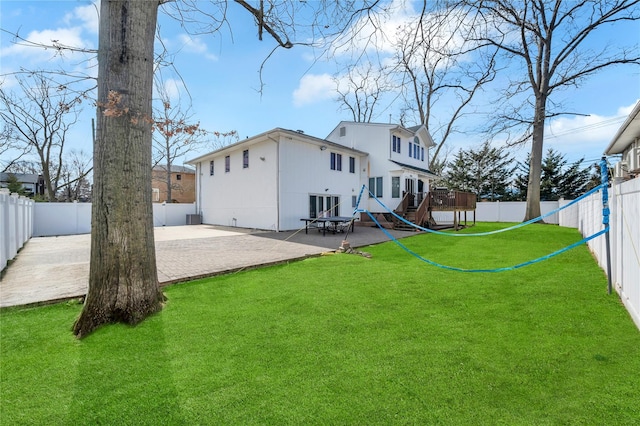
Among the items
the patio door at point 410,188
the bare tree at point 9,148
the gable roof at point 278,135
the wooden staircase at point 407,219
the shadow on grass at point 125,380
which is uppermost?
the bare tree at point 9,148

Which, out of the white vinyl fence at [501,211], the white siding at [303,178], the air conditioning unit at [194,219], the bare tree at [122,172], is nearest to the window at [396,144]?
the white siding at [303,178]

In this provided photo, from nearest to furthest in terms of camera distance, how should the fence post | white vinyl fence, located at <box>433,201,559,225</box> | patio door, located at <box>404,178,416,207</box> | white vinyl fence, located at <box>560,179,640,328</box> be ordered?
white vinyl fence, located at <box>560,179,640,328</box> → the fence post → patio door, located at <box>404,178,416,207</box> → white vinyl fence, located at <box>433,201,559,225</box>

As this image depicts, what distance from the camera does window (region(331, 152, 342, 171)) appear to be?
17.2m

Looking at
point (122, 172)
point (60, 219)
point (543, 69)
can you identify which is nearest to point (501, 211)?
point (543, 69)

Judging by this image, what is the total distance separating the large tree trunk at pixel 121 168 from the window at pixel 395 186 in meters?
16.5

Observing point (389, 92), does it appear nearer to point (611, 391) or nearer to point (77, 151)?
point (611, 391)

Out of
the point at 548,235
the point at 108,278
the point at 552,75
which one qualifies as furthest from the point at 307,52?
the point at 552,75

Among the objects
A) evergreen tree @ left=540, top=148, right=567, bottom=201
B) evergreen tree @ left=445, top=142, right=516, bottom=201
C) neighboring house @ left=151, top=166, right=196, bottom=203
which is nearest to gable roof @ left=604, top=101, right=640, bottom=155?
evergreen tree @ left=540, top=148, right=567, bottom=201

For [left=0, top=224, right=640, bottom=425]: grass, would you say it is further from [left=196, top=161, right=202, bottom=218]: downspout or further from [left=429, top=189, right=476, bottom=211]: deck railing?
[left=196, top=161, right=202, bottom=218]: downspout

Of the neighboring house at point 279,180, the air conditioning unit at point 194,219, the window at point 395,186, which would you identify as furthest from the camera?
the air conditioning unit at point 194,219

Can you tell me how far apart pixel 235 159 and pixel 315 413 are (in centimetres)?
1659

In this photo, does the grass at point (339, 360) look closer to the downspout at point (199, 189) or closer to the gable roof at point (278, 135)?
the gable roof at point (278, 135)

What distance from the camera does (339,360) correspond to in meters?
2.68

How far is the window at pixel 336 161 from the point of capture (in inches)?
678
